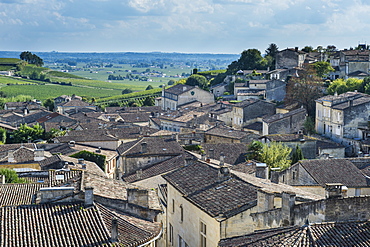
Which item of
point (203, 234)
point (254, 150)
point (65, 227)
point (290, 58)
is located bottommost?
point (254, 150)

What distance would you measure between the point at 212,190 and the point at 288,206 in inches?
202

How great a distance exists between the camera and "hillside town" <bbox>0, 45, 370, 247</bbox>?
61.0 ft

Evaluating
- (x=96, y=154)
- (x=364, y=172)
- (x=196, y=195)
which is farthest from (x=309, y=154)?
(x=196, y=195)

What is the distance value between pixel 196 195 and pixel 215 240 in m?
2.93

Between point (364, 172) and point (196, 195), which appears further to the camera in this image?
point (364, 172)

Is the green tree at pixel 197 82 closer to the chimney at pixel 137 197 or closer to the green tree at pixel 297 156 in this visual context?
the green tree at pixel 297 156

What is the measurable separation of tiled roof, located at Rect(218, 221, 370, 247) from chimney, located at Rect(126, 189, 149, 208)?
508 centimetres

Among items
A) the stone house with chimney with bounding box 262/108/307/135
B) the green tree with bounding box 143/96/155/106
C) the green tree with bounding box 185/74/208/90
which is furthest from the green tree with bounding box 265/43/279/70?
the stone house with chimney with bounding box 262/108/307/135

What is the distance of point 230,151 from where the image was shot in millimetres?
48812

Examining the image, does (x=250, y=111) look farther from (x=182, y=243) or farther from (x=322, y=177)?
(x=182, y=243)

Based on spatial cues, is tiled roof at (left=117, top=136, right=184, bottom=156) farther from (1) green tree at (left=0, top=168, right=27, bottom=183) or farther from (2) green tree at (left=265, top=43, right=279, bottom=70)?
(2) green tree at (left=265, top=43, right=279, bottom=70)

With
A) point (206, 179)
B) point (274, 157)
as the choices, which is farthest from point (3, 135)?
point (206, 179)

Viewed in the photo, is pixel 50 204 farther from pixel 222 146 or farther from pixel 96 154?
pixel 222 146

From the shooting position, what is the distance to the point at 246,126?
7331cm
